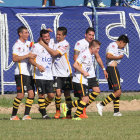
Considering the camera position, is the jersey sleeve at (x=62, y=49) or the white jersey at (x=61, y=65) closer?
the jersey sleeve at (x=62, y=49)

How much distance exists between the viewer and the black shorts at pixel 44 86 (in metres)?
13.5

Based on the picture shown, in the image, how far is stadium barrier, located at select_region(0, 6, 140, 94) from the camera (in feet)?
60.5

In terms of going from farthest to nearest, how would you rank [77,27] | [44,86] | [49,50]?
[77,27] < [44,86] < [49,50]

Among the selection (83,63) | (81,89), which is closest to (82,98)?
(81,89)

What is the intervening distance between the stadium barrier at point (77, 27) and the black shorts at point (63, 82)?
14.7ft

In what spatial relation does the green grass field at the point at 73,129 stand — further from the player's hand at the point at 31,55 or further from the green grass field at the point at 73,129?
the player's hand at the point at 31,55

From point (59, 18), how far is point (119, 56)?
452cm

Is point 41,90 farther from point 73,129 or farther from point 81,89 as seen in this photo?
point 73,129

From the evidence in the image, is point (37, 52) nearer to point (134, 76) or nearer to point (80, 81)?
point (80, 81)

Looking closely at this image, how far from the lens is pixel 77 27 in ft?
62.1

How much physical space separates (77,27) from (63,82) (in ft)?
16.5

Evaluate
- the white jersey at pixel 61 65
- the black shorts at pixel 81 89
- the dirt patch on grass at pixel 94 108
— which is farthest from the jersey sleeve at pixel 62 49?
the dirt patch on grass at pixel 94 108

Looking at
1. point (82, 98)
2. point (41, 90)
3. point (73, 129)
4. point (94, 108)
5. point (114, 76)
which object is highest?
point (114, 76)

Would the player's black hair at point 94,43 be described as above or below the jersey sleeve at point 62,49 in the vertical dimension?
above
